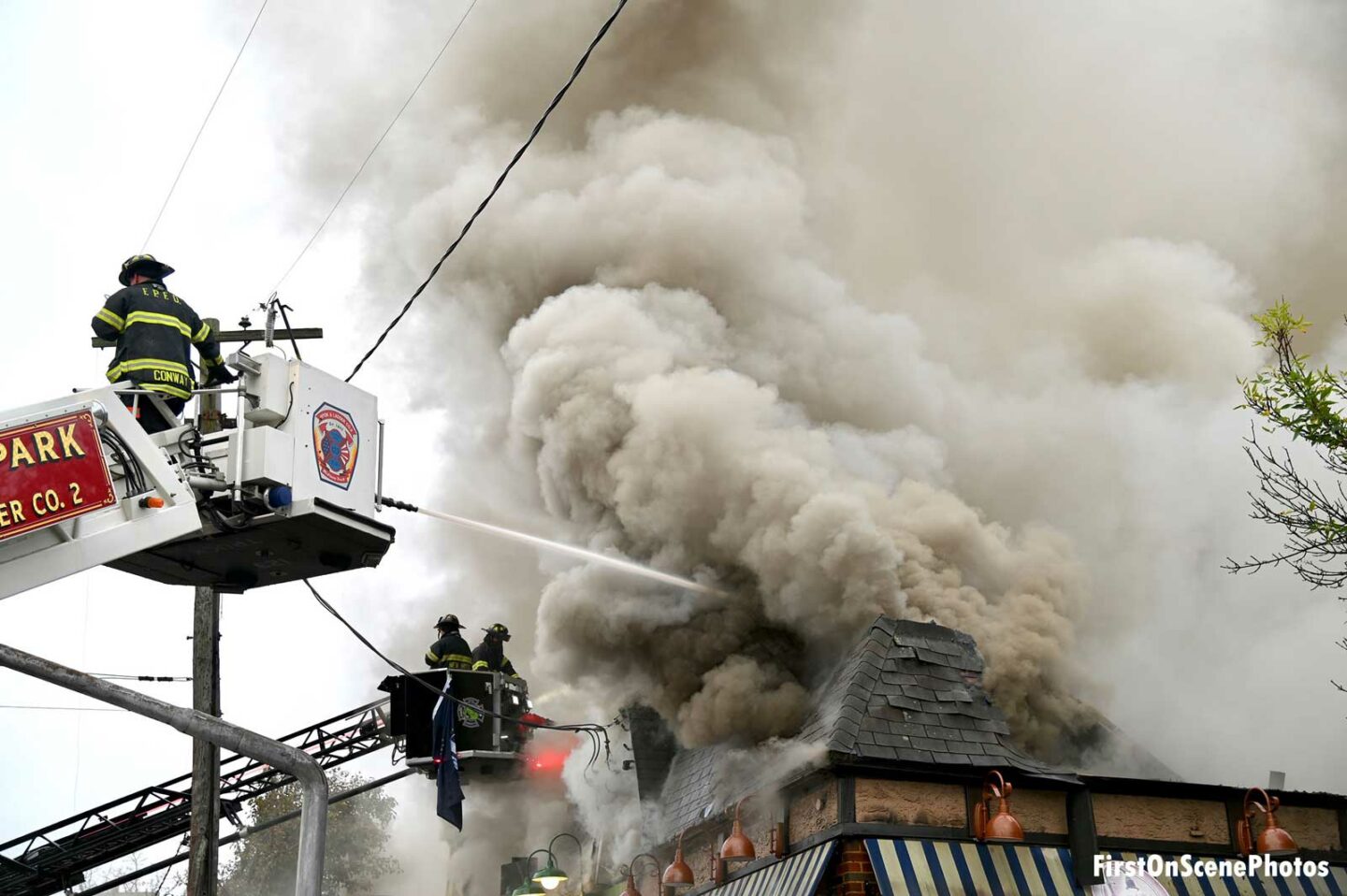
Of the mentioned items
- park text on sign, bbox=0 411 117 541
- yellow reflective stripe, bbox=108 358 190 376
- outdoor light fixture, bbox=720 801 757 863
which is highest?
yellow reflective stripe, bbox=108 358 190 376

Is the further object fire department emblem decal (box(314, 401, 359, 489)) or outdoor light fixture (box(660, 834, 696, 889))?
outdoor light fixture (box(660, 834, 696, 889))

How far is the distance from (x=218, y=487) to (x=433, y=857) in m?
24.9

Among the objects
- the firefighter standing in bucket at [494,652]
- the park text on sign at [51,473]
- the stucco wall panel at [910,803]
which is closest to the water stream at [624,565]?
the firefighter standing in bucket at [494,652]

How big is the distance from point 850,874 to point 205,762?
5427 millimetres

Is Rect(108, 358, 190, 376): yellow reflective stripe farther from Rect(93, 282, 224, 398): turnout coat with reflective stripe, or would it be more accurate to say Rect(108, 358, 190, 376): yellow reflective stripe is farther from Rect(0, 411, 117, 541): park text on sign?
Rect(0, 411, 117, 541): park text on sign

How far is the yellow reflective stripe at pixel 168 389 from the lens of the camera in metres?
8.68

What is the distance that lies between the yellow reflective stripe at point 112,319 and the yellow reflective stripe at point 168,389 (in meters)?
0.57

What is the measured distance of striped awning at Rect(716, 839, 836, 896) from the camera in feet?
36.6

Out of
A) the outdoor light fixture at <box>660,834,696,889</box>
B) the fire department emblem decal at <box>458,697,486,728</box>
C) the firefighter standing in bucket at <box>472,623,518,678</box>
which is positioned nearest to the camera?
the outdoor light fixture at <box>660,834,696,889</box>

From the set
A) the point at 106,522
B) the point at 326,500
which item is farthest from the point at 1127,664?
the point at 106,522

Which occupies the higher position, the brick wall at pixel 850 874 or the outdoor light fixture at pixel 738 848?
the outdoor light fixture at pixel 738 848

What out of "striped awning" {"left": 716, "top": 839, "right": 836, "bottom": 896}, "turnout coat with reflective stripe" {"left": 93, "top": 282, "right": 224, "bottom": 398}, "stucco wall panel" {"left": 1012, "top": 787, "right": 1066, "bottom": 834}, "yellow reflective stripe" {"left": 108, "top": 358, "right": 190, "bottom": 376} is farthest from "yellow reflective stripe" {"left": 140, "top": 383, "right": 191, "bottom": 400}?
"stucco wall panel" {"left": 1012, "top": 787, "right": 1066, "bottom": 834}

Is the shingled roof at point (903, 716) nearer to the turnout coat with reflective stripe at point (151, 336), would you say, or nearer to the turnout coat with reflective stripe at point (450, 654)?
the turnout coat with reflective stripe at point (450, 654)
